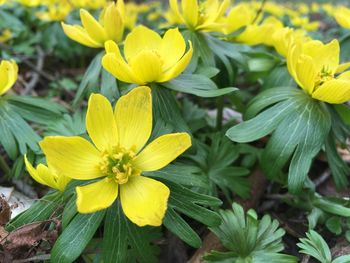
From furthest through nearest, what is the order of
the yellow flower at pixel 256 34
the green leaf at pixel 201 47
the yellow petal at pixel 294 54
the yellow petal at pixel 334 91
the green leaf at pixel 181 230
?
the yellow flower at pixel 256 34, the green leaf at pixel 201 47, the yellow petal at pixel 294 54, the yellow petal at pixel 334 91, the green leaf at pixel 181 230

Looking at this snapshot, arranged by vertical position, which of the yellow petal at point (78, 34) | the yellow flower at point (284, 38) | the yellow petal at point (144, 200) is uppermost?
the yellow petal at point (78, 34)

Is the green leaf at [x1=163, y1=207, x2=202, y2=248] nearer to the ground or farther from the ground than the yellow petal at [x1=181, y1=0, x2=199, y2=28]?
nearer to the ground

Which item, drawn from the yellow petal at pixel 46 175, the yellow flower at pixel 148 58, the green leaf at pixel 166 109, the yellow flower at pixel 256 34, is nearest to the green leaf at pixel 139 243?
the yellow petal at pixel 46 175

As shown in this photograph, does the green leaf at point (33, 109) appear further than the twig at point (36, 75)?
No

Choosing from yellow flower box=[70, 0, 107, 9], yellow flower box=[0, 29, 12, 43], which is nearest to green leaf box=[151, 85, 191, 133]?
yellow flower box=[70, 0, 107, 9]

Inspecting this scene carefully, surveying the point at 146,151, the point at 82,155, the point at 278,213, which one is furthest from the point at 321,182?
the point at 82,155

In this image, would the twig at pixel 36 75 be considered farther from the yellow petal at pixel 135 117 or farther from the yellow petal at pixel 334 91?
the yellow petal at pixel 334 91

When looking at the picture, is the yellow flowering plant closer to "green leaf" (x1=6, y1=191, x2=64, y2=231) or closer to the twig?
"green leaf" (x1=6, y1=191, x2=64, y2=231)

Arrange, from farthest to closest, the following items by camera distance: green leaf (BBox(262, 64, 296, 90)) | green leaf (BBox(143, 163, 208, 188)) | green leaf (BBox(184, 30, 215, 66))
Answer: green leaf (BBox(262, 64, 296, 90))
green leaf (BBox(184, 30, 215, 66))
green leaf (BBox(143, 163, 208, 188))
